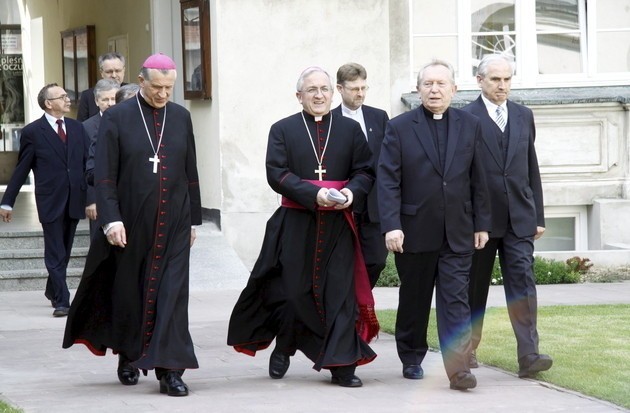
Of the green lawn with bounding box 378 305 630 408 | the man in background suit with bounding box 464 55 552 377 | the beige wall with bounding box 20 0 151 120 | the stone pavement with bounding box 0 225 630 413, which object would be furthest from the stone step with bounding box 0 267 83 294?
the man in background suit with bounding box 464 55 552 377

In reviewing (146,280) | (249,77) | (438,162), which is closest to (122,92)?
(146,280)

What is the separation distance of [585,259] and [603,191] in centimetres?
131

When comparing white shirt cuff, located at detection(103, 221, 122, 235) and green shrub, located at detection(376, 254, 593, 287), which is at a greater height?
white shirt cuff, located at detection(103, 221, 122, 235)

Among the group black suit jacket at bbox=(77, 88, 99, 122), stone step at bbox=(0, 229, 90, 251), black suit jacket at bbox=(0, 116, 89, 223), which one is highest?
black suit jacket at bbox=(77, 88, 99, 122)

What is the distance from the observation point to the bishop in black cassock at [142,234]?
322 inches

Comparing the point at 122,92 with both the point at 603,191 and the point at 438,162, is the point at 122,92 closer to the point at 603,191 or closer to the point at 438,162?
the point at 438,162

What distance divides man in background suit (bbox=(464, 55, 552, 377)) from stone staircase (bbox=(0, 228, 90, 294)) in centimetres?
622

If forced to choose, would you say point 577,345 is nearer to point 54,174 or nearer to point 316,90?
point 316,90

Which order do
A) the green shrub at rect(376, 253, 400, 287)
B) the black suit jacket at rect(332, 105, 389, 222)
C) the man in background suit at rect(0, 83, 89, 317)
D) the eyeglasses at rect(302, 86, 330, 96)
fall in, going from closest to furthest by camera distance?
the eyeglasses at rect(302, 86, 330, 96) < the black suit jacket at rect(332, 105, 389, 222) < the man in background suit at rect(0, 83, 89, 317) < the green shrub at rect(376, 253, 400, 287)

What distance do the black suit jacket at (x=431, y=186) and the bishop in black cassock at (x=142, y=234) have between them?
1233mm

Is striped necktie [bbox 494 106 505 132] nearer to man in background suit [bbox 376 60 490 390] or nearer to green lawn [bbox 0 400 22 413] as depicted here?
man in background suit [bbox 376 60 490 390]

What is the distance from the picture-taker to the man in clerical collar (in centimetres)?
847

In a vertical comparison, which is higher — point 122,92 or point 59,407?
point 122,92

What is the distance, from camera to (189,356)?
8086mm
